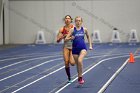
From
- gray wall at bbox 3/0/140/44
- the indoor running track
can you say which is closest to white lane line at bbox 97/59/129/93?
the indoor running track

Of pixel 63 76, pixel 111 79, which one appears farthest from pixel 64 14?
pixel 111 79

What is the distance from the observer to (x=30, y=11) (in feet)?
110

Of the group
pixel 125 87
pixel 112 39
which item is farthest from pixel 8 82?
pixel 112 39

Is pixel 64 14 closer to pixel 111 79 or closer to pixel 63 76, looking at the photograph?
pixel 63 76

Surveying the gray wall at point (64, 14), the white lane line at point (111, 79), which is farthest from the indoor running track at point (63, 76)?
the gray wall at point (64, 14)

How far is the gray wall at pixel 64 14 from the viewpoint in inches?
1273

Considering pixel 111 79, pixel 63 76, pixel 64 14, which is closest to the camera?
pixel 111 79

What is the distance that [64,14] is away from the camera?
33219 millimetres

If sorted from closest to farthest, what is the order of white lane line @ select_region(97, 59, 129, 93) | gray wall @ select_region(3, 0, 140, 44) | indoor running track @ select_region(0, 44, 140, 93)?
white lane line @ select_region(97, 59, 129, 93) → indoor running track @ select_region(0, 44, 140, 93) → gray wall @ select_region(3, 0, 140, 44)

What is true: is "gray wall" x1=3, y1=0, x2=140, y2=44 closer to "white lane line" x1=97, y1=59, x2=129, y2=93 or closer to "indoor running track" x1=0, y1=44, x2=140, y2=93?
"indoor running track" x1=0, y1=44, x2=140, y2=93

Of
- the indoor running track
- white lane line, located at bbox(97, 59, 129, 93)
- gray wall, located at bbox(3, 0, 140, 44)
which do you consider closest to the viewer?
white lane line, located at bbox(97, 59, 129, 93)

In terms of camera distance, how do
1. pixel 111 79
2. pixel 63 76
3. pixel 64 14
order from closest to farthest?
1. pixel 111 79
2. pixel 63 76
3. pixel 64 14

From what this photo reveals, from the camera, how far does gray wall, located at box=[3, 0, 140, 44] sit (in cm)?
3234

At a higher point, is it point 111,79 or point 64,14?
point 64,14
